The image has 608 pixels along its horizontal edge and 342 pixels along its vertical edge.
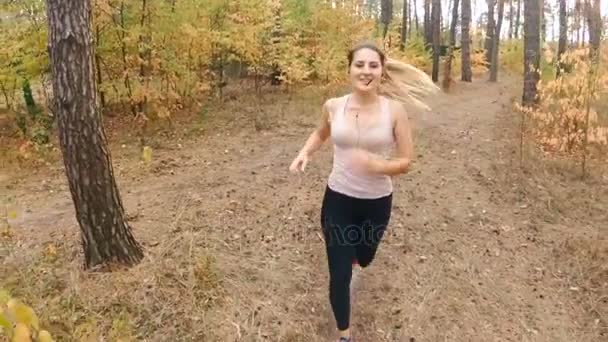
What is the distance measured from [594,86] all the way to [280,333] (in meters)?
5.85

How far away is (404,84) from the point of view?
12.8 ft

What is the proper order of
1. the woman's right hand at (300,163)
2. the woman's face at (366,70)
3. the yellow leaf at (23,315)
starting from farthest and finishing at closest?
the woman's right hand at (300,163) → the woman's face at (366,70) → the yellow leaf at (23,315)

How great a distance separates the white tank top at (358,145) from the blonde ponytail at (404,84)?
42cm

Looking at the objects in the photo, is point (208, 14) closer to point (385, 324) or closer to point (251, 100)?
point (251, 100)

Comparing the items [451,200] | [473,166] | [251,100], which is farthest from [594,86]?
[251,100]

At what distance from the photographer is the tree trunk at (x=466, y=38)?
1691cm

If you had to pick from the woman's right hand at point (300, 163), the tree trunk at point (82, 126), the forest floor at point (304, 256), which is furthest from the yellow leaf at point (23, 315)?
the tree trunk at point (82, 126)

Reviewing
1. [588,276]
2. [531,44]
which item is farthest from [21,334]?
[531,44]

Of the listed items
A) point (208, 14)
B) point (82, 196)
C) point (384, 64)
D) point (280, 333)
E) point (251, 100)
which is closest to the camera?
point (384, 64)

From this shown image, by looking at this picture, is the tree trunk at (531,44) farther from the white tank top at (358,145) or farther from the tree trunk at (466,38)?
the white tank top at (358,145)

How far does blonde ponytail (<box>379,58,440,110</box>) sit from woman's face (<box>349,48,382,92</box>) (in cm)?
42

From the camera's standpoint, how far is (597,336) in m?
4.39

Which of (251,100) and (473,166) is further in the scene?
(251,100)

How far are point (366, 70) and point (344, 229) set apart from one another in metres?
1.07
